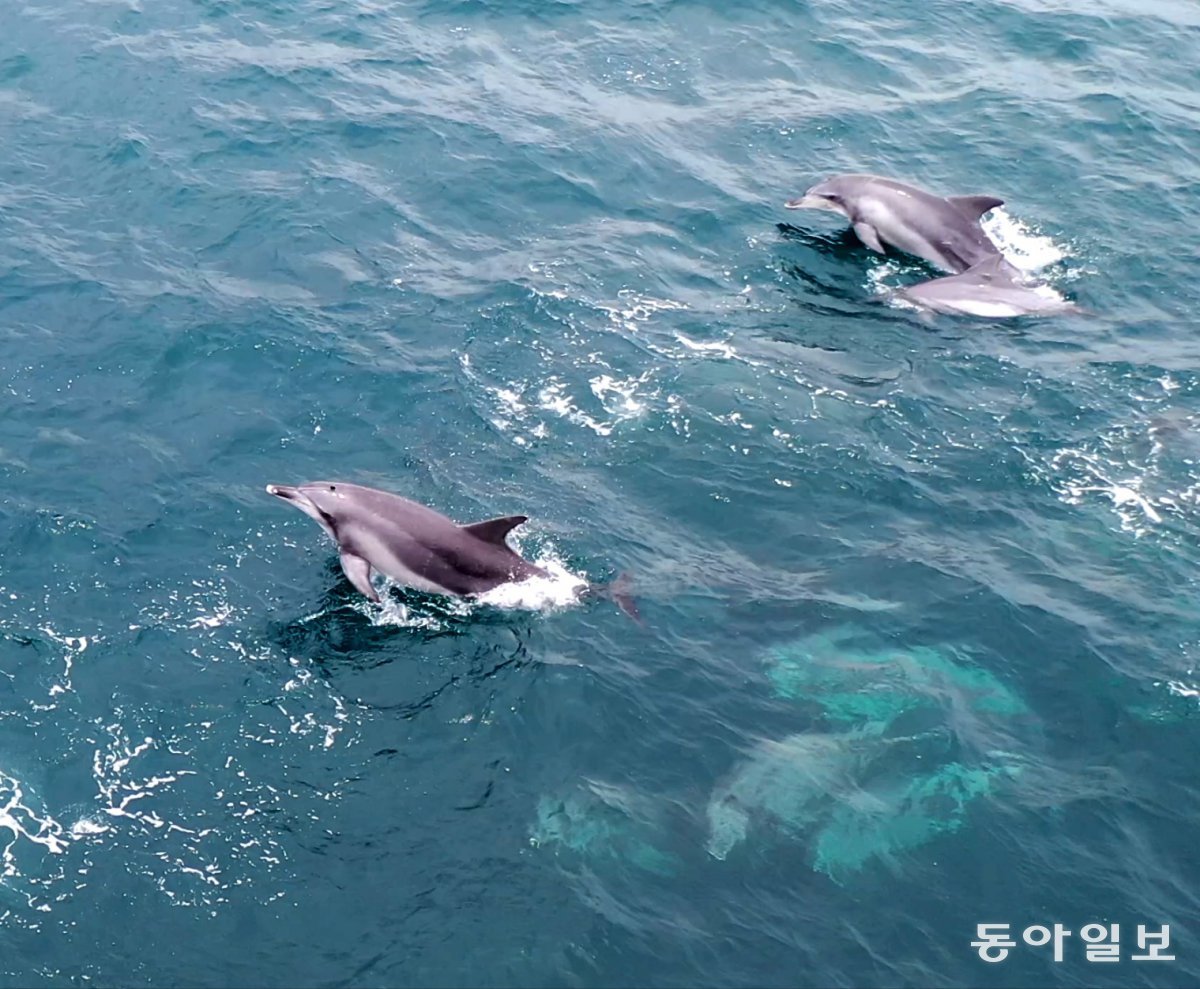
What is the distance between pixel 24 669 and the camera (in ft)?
66.1

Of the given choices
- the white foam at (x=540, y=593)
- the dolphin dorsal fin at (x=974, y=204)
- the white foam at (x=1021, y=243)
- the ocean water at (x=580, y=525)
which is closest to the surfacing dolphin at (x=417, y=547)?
the white foam at (x=540, y=593)

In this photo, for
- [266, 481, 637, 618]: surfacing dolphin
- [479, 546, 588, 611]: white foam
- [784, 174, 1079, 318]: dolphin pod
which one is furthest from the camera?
[784, 174, 1079, 318]: dolphin pod

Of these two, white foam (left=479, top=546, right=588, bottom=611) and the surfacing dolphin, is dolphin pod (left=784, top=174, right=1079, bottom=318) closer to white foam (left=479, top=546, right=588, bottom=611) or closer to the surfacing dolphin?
white foam (left=479, top=546, right=588, bottom=611)

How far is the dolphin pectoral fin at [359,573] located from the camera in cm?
2123

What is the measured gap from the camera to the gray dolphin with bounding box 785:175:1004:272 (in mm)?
31062

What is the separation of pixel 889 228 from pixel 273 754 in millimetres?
20147

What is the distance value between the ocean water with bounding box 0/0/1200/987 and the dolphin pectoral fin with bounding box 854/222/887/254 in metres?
0.36

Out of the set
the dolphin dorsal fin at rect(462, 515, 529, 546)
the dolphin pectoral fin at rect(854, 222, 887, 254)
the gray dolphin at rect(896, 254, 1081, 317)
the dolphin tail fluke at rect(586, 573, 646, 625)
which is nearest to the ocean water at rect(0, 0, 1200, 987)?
the dolphin tail fluke at rect(586, 573, 646, 625)

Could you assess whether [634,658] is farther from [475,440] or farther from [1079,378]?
[1079,378]

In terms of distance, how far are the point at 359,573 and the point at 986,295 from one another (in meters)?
16.0

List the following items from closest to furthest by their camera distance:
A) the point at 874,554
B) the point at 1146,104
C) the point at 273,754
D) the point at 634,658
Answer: the point at 273,754 < the point at 634,658 < the point at 874,554 < the point at 1146,104

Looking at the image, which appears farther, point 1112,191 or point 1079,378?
point 1112,191

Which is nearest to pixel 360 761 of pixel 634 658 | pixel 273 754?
pixel 273 754

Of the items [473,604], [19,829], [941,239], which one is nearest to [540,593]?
[473,604]
